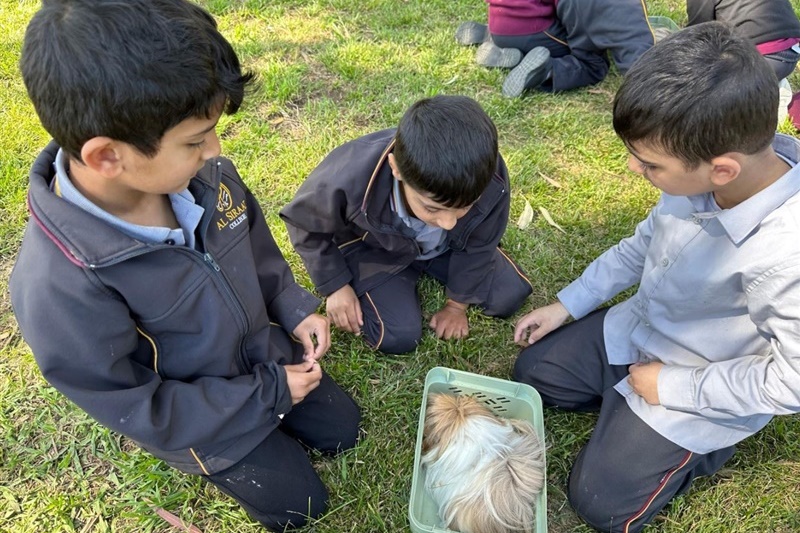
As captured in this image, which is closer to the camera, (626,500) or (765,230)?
(765,230)

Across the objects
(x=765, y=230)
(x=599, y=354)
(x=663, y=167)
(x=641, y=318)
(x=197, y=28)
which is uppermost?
(x=197, y=28)

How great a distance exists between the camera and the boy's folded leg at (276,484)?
1.72 meters

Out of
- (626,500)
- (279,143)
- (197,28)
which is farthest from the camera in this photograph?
(279,143)

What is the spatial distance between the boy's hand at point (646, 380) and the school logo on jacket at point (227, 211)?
1357 mm

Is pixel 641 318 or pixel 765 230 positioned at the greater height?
pixel 765 230

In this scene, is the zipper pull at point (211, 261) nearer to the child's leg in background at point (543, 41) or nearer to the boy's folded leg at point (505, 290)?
the boy's folded leg at point (505, 290)

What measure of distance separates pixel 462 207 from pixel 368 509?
107 centimetres

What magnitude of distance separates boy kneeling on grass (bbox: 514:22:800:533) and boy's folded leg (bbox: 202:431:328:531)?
2.98 feet

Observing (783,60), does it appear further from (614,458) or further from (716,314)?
(614,458)

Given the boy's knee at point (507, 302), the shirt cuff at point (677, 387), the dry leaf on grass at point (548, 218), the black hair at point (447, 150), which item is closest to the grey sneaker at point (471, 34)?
the dry leaf on grass at point (548, 218)

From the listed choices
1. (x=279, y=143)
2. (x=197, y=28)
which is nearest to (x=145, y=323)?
(x=197, y=28)

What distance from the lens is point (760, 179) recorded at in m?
1.50

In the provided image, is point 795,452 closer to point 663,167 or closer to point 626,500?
point 626,500

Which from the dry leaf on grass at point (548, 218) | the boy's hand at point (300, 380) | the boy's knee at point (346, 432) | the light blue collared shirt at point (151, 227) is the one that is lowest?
the boy's knee at point (346, 432)
